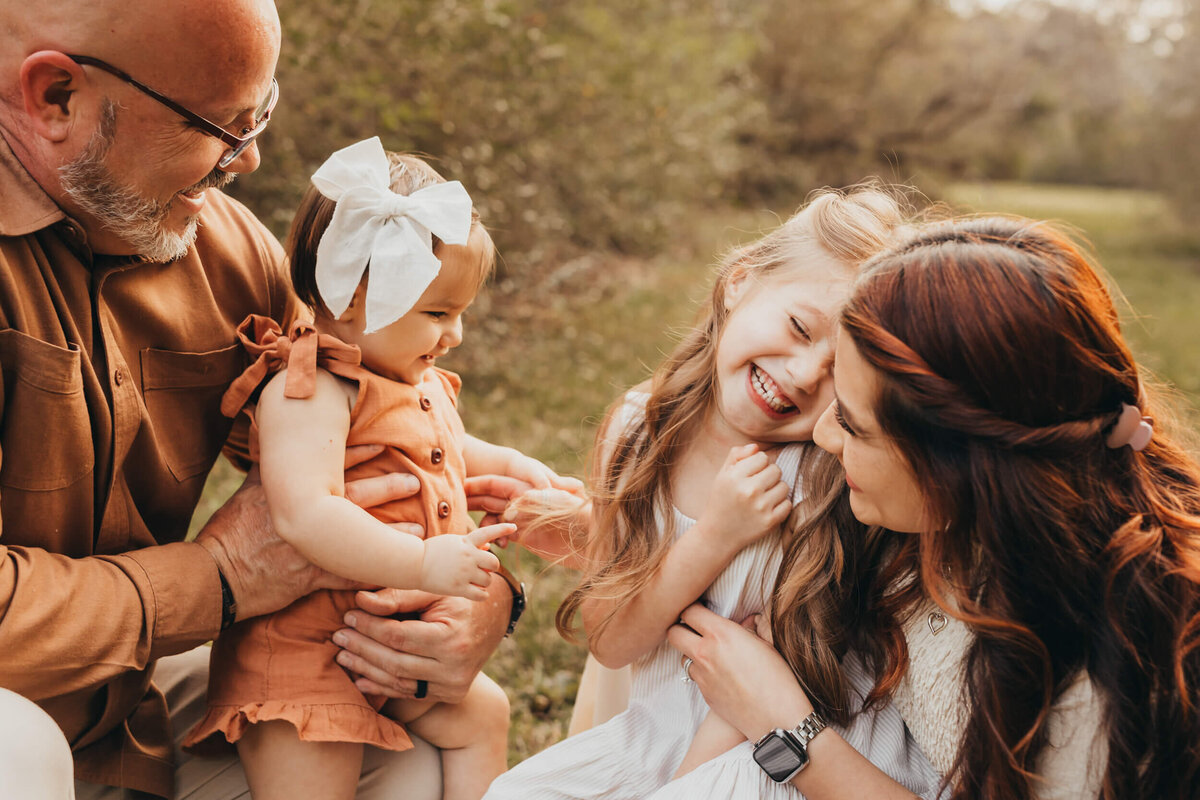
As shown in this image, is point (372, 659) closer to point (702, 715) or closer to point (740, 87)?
point (702, 715)

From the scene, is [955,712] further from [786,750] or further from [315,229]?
A: [315,229]

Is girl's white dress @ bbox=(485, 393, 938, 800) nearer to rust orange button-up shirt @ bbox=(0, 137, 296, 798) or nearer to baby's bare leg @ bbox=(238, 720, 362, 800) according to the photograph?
baby's bare leg @ bbox=(238, 720, 362, 800)

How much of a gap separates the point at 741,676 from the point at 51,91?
1777 mm

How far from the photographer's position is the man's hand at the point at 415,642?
216cm

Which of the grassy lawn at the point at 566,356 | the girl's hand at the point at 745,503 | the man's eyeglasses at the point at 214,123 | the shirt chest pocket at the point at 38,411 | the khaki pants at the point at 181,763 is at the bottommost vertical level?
the grassy lawn at the point at 566,356

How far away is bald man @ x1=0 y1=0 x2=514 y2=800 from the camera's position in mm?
1858

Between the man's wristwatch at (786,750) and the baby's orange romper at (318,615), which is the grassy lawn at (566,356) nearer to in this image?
the baby's orange romper at (318,615)

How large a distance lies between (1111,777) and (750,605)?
0.85 metres

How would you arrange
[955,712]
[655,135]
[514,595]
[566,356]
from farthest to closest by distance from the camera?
1. [655,135]
2. [566,356]
3. [514,595]
4. [955,712]

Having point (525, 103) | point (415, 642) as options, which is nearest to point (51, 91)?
point (415, 642)

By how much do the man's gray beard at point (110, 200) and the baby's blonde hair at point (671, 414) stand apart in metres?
1.15

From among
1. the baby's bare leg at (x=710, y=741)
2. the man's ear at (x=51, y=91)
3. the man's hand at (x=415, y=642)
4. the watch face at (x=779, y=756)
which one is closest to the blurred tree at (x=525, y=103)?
A: the man's ear at (x=51, y=91)

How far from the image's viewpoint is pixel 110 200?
1981 mm

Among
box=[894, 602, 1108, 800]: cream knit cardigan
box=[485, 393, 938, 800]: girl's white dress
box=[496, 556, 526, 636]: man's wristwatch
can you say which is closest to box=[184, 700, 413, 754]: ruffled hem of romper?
box=[485, 393, 938, 800]: girl's white dress
